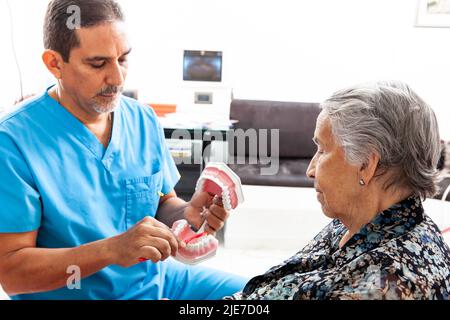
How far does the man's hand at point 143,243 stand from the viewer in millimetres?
1071

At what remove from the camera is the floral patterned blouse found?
0.88 m

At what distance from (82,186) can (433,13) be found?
3443mm

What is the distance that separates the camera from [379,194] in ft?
3.40

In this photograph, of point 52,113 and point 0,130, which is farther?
point 52,113

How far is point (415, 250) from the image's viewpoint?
0.93 meters

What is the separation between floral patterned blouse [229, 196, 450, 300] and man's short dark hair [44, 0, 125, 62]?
721 millimetres

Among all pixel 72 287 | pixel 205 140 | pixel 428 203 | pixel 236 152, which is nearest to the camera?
pixel 72 287

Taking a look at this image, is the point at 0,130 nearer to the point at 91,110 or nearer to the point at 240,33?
the point at 91,110

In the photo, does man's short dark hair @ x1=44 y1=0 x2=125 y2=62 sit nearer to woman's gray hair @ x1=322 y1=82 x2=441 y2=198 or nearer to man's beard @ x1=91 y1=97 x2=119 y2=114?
man's beard @ x1=91 y1=97 x2=119 y2=114

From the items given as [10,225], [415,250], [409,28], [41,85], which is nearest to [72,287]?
[10,225]

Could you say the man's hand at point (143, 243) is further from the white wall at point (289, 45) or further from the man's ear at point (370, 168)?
the white wall at point (289, 45)

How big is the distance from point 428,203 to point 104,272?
223 centimetres

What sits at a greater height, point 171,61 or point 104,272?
point 171,61

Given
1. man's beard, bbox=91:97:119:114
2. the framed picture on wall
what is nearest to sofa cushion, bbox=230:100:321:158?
the framed picture on wall
